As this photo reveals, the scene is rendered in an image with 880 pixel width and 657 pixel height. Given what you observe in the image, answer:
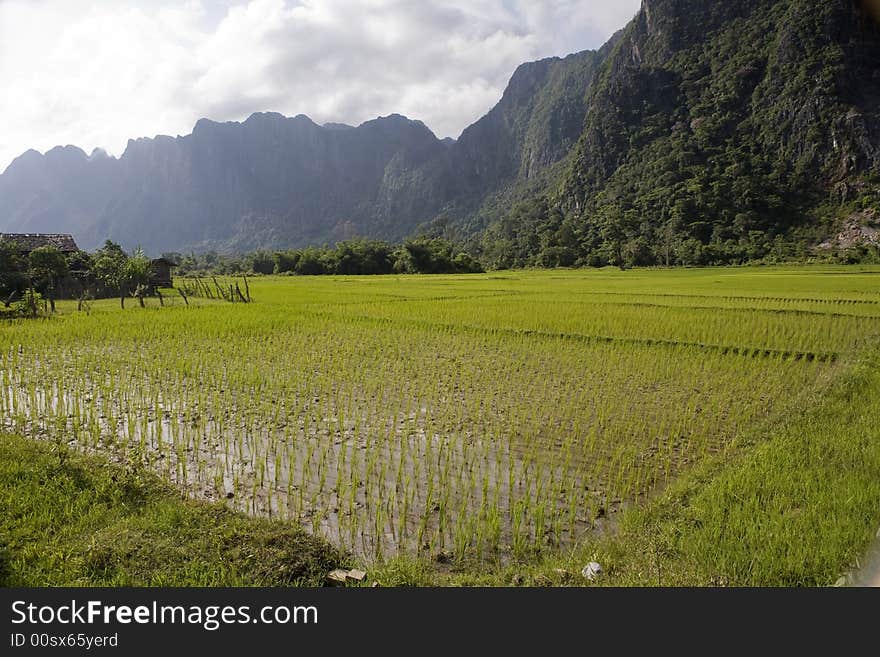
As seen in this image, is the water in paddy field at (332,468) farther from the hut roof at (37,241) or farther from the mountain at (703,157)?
the hut roof at (37,241)

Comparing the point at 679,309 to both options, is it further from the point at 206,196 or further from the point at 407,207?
the point at 206,196

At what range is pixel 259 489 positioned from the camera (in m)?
4.10

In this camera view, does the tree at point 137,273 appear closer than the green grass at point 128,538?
No

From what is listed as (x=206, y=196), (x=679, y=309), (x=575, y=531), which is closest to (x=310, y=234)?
(x=206, y=196)

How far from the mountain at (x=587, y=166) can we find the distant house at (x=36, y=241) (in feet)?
83.1

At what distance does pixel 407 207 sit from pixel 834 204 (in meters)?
112

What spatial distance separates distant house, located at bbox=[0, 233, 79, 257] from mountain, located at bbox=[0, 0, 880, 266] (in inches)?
997

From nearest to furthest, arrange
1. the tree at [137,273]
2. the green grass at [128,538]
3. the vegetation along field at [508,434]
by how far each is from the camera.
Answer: the green grass at [128,538], the vegetation along field at [508,434], the tree at [137,273]

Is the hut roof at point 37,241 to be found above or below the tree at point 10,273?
above

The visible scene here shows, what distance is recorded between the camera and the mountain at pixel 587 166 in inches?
496

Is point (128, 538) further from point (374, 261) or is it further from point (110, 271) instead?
point (374, 261)

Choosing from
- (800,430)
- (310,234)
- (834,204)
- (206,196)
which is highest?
(206,196)

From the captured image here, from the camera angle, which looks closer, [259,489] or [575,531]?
[575,531]

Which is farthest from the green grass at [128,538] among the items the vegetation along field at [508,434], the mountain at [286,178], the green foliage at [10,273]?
the mountain at [286,178]
